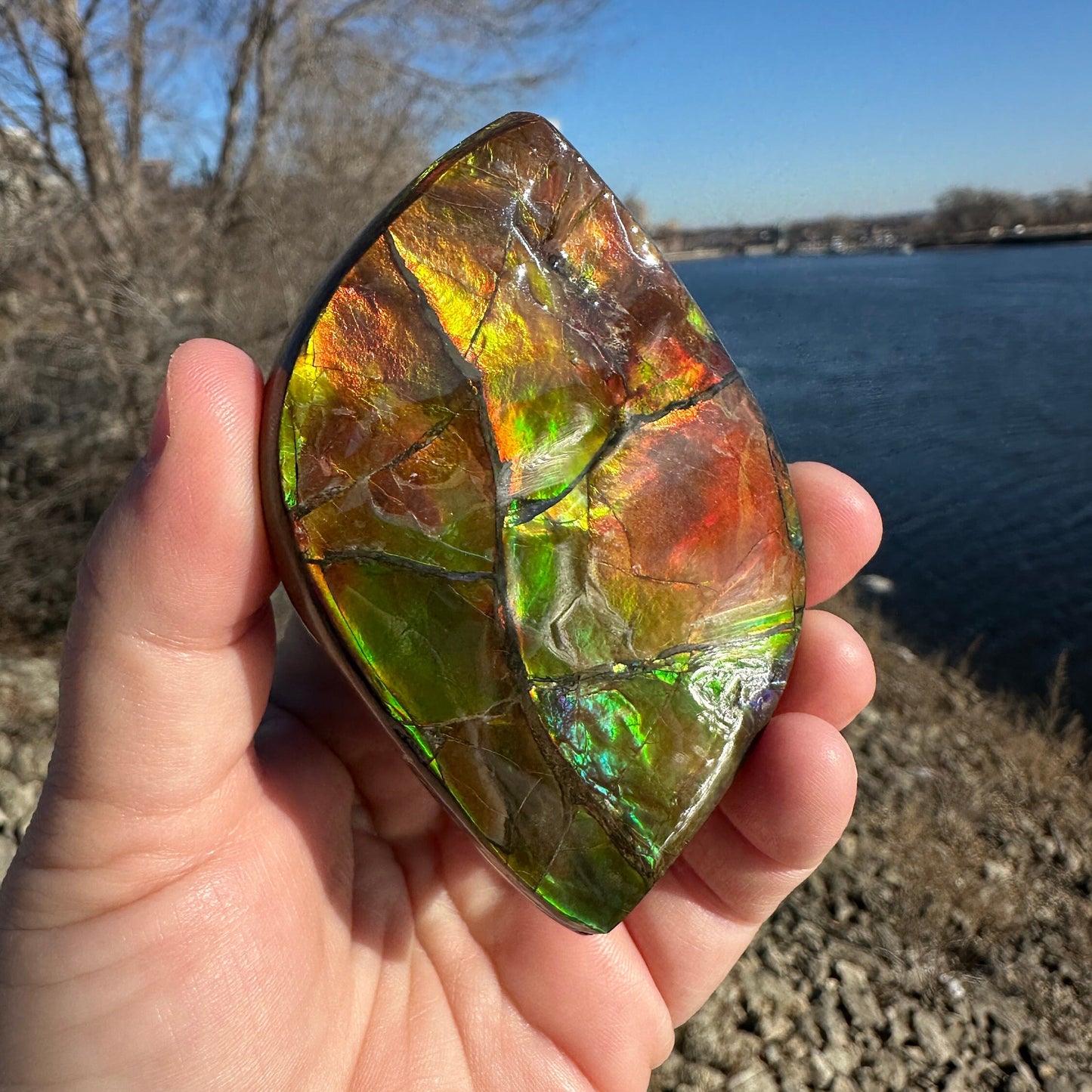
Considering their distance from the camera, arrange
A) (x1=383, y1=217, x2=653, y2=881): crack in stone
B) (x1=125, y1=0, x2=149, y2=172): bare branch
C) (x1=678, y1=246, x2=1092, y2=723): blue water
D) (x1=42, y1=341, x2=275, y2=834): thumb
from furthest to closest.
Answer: (x1=125, y1=0, x2=149, y2=172): bare branch
(x1=678, y1=246, x2=1092, y2=723): blue water
(x1=383, y1=217, x2=653, y2=881): crack in stone
(x1=42, y1=341, x2=275, y2=834): thumb

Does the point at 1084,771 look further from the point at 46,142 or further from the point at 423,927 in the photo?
the point at 46,142

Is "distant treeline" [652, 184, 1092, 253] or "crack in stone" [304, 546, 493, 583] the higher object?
"distant treeline" [652, 184, 1092, 253]

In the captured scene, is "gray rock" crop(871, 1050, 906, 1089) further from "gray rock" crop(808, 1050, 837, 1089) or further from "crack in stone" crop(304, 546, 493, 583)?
"crack in stone" crop(304, 546, 493, 583)

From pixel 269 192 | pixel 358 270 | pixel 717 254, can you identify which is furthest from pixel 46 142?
pixel 358 270

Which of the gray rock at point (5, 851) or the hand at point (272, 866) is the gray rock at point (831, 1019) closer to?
the hand at point (272, 866)

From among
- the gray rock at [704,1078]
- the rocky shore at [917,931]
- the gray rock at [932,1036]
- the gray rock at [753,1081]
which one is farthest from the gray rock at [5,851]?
the gray rock at [932,1036]

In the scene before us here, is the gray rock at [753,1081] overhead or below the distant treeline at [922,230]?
below

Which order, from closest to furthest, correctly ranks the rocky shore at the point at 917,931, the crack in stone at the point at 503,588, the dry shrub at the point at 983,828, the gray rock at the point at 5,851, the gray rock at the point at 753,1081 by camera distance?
the crack in stone at the point at 503,588 < the gray rock at the point at 753,1081 < the rocky shore at the point at 917,931 < the gray rock at the point at 5,851 < the dry shrub at the point at 983,828

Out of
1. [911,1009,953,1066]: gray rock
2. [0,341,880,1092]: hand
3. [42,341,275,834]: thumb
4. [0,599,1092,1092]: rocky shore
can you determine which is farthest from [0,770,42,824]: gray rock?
[911,1009,953,1066]: gray rock
